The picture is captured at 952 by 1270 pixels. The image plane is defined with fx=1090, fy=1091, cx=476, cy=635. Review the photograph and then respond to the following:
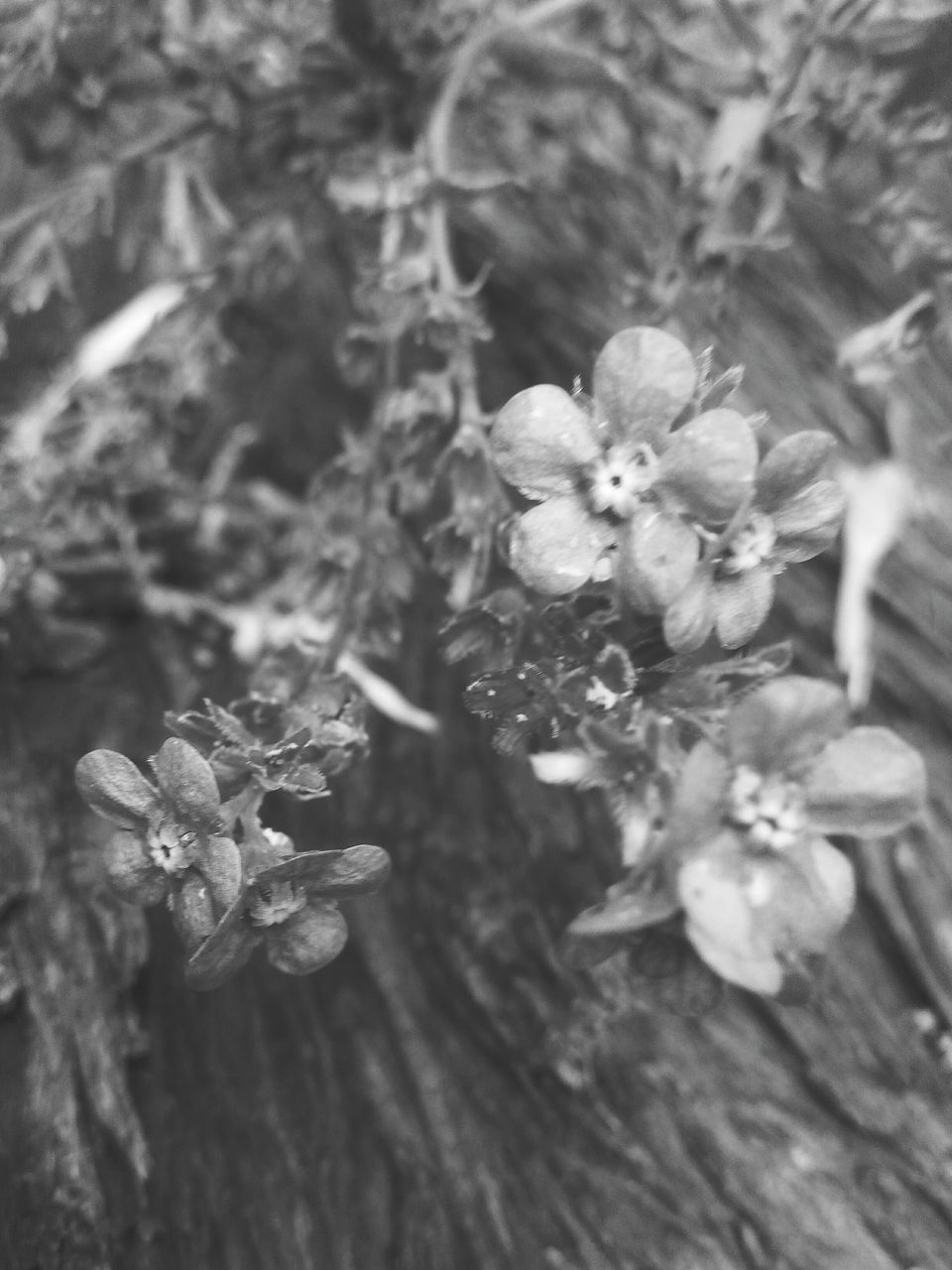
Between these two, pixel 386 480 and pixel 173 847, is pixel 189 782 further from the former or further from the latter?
pixel 386 480

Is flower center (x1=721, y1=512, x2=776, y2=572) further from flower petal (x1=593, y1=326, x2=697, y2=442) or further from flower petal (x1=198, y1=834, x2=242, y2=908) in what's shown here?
flower petal (x1=198, y1=834, x2=242, y2=908)

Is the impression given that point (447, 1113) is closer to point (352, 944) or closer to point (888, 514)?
point (352, 944)

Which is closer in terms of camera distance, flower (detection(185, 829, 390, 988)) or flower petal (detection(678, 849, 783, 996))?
flower petal (detection(678, 849, 783, 996))

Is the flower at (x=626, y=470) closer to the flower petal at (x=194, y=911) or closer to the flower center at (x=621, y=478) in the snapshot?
the flower center at (x=621, y=478)

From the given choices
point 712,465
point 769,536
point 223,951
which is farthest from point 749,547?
point 223,951

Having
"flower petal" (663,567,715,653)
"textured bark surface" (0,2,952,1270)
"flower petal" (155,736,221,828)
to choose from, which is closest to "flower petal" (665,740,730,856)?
"flower petal" (663,567,715,653)

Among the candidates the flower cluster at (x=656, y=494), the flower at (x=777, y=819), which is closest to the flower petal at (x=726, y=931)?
the flower at (x=777, y=819)

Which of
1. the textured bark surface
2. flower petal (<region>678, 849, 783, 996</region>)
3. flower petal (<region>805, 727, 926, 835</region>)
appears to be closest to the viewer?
flower petal (<region>678, 849, 783, 996</region>)
